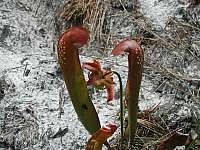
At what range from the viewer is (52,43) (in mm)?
2133

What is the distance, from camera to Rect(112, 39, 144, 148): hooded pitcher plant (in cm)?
122

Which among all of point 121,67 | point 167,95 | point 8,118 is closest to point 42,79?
point 8,118

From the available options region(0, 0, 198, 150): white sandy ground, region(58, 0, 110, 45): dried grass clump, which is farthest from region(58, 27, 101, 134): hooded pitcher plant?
region(58, 0, 110, 45): dried grass clump

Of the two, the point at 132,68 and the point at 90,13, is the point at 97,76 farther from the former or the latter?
the point at 90,13

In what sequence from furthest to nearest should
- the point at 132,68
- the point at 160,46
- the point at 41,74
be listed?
the point at 160,46 < the point at 41,74 < the point at 132,68

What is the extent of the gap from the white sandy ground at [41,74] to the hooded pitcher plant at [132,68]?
0.35 meters

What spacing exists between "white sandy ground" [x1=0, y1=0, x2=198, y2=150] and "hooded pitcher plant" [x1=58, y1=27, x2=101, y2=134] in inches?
11.8

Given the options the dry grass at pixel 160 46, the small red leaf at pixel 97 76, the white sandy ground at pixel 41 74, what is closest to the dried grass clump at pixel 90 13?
the dry grass at pixel 160 46

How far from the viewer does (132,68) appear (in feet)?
4.15

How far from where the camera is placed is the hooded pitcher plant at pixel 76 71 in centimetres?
118

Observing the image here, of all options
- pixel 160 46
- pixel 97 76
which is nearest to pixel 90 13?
pixel 160 46

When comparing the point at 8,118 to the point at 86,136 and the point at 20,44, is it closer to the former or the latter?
the point at 86,136

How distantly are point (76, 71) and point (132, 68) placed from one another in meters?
0.16

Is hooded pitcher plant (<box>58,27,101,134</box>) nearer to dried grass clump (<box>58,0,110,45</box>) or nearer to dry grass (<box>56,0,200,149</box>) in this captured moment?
dry grass (<box>56,0,200,149</box>)
